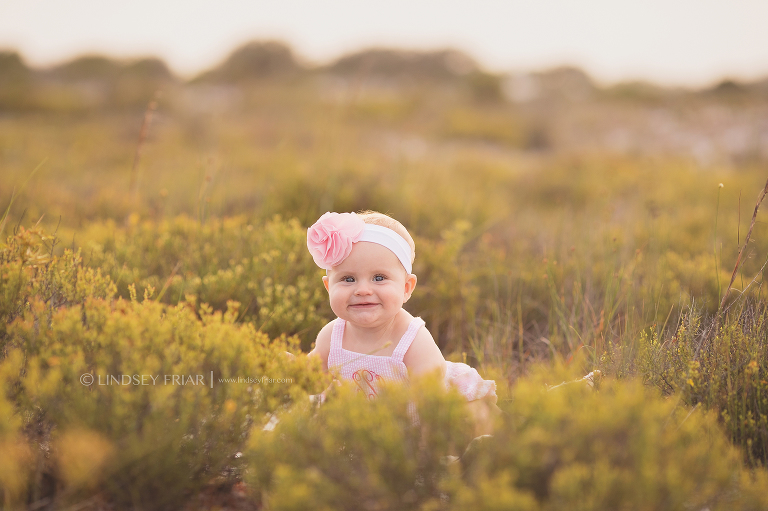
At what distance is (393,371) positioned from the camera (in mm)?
2584

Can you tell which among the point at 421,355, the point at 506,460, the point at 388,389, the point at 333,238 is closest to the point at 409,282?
the point at 421,355

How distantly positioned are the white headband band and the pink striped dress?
344 mm

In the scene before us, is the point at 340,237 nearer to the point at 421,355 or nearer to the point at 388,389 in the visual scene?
the point at 421,355

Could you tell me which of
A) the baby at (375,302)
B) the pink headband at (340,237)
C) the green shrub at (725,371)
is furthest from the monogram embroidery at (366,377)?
the green shrub at (725,371)

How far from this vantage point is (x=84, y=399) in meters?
1.66

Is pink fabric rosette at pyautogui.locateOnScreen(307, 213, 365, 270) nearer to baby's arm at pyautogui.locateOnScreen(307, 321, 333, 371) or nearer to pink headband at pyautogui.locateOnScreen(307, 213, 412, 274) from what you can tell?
pink headband at pyautogui.locateOnScreen(307, 213, 412, 274)

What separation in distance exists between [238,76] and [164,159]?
22688 millimetres

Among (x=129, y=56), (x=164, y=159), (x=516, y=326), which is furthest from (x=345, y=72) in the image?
(x=516, y=326)

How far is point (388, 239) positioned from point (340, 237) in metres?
0.25

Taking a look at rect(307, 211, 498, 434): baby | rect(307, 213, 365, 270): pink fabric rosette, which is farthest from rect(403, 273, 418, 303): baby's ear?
rect(307, 213, 365, 270): pink fabric rosette

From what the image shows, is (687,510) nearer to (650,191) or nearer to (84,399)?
(84,399)

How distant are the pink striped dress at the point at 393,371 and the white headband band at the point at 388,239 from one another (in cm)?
34

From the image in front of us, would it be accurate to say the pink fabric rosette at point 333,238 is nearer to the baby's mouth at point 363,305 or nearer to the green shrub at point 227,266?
the baby's mouth at point 363,305

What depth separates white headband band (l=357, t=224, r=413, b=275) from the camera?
2566mm
